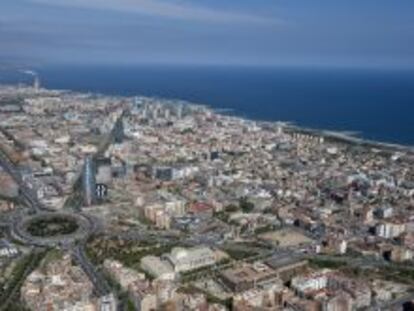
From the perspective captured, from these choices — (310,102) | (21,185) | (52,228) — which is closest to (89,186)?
(52,228)

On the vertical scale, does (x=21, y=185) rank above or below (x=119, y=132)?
below

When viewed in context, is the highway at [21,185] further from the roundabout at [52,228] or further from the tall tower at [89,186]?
the tall tower at [89,186]

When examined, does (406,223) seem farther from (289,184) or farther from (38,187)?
(38,187)

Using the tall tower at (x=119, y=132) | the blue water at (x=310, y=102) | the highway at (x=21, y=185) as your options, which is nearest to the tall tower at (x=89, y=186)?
the highway at (x=21, y=185)


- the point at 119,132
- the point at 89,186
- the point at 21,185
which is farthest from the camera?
the point at 119,132

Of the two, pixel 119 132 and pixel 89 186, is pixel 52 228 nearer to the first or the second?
pixel 89 186

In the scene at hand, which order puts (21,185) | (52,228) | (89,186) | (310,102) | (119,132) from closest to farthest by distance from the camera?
(52,228) → (89,186) → (21,185) → (119,132) → (310,102)

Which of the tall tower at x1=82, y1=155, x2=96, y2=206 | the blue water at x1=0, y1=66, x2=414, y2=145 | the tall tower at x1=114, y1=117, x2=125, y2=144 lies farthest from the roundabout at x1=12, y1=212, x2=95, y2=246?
the blue water at x1=0, y1=66, x2=414, y2=145

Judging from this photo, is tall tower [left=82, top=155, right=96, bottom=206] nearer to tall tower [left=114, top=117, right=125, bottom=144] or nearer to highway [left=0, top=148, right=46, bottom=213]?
highway [left=0, top=148, right=46, bottom=213]

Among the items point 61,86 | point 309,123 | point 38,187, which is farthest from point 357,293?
point 61,86
